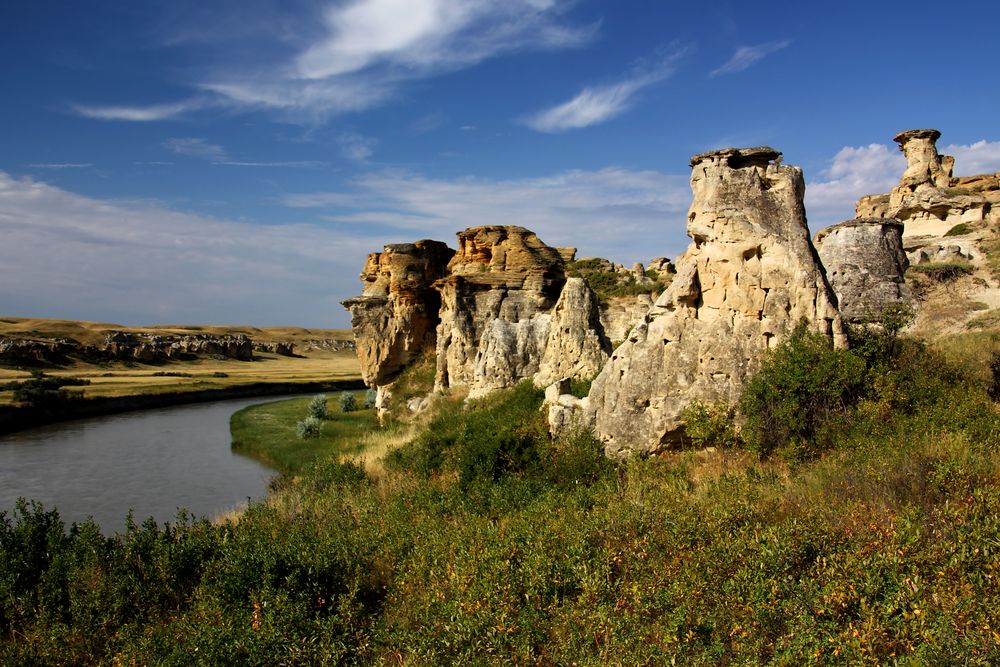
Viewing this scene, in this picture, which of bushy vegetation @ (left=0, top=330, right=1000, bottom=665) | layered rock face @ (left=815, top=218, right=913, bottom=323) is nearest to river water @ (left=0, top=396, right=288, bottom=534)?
bushy vegetation @ (left=0, top=330, right=1000, bottom=665)

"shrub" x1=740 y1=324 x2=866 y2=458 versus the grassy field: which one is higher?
"shrub" x1=740 y1=324 x2=866 y2=458

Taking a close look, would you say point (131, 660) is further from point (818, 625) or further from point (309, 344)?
point (309, 344)

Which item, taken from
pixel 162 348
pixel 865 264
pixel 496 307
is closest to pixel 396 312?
pixel 496 307

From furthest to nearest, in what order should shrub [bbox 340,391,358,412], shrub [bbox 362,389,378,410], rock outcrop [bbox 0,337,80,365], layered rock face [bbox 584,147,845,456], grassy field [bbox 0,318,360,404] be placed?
rock outcrop [bbox 0,337,80,365], grassy field [bbox 0,318,360,404], shrub [bbox 340,391,358,412], shrub [bbox 362,389,378,410], layered rock face [bbox 584,147,845,456]

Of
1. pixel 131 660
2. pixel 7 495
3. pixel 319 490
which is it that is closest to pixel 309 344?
pixel 7 495

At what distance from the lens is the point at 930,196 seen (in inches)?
1106

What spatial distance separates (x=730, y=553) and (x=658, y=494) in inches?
77.8

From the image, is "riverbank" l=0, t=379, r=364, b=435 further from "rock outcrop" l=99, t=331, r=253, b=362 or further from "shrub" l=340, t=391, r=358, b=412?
"rock outcrop" l=99, t=331, r=253, b=362

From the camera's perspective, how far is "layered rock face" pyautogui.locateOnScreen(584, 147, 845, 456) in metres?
9.45

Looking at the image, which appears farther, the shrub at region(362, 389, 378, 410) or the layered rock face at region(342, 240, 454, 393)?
the shrub at region(362, 389, 378, 410)

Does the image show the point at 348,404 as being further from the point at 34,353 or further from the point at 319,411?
the point at 34,353

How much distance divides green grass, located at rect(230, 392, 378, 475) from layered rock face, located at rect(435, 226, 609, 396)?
5060 millimetres

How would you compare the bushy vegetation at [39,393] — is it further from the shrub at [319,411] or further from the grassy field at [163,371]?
the shrub at [319,411]

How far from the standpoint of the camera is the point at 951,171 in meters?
32.4
